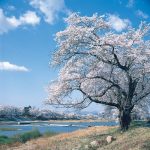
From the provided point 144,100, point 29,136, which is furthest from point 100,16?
point 29,136

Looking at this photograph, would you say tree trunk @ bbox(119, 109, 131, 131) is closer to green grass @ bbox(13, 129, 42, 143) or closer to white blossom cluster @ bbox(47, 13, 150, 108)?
white blossom cluster @ bbox(47, 13, 150, 108)

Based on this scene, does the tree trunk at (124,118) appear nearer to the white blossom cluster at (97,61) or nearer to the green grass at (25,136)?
the white blossom cluster at (97,61)

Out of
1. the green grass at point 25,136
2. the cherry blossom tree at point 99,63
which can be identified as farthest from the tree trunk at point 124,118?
the green grass at point 25,136

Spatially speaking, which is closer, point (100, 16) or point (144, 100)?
point (100, 16)

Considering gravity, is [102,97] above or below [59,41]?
below

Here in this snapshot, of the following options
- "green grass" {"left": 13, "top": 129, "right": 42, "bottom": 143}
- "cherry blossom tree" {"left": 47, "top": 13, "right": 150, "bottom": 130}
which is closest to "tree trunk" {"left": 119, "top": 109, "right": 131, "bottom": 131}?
"cherry blossom tree" {"left": 47, "top": 13, "right": 150, "bottom": 130}

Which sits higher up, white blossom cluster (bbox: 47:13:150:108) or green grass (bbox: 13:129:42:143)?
white blossom cluster (bbox: 47:13:150:108)

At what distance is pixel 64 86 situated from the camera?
114 feet

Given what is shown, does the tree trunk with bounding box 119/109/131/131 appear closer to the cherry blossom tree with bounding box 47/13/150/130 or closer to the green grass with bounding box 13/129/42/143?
the cherry blossom tree with bounding box 47/13/150/130

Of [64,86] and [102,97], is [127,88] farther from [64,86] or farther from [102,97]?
[64,86]

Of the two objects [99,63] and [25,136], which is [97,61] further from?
[25,136]

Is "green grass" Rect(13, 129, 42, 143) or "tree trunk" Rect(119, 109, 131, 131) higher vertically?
"tree trunk" Rect(119, 109, 131, 131)

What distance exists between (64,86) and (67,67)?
186 centimetres

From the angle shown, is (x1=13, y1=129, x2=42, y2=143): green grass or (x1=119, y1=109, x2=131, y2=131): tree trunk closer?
(x1=119, y1=109, x2=131, y2=131): tree trunk
